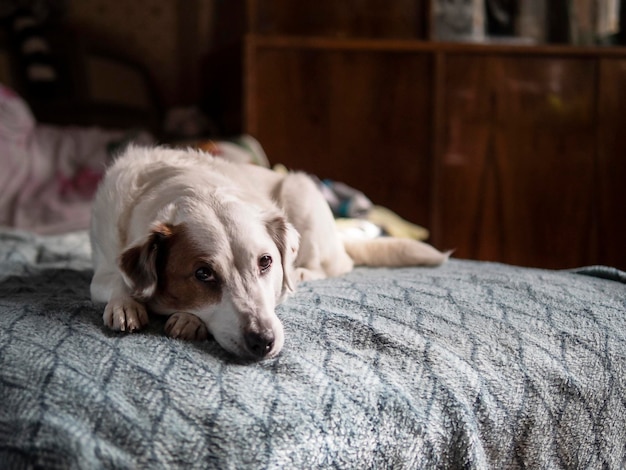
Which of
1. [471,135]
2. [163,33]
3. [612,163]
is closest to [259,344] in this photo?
[471,135]

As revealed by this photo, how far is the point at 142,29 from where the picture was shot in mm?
3967

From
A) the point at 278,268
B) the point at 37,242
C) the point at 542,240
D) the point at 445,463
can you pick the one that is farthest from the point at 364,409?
the point at 542,240

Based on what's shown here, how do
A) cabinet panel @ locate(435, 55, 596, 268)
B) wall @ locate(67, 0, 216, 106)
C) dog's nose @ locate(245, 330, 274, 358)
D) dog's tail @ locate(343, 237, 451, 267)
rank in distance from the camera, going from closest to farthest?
dog's nose @ locate(245, 330, 274, 358), dog's tail @ locate(343, 237, 451, 267), cabinet panel @ locate(435, 55, 596, 268), wall @ locate(67, 0, 216, 106)

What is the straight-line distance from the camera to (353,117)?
3291mm

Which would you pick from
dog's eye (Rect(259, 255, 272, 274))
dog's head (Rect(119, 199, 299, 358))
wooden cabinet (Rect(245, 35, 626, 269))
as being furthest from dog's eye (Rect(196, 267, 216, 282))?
wooden cabinet (Rect(245, 35, 626, 269))

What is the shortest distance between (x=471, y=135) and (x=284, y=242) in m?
2.16

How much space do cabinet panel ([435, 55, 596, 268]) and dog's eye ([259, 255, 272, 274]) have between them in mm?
2145

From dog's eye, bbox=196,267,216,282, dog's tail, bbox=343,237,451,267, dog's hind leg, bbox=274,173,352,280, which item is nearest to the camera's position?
dog's eye, bbox=196,267,216,282

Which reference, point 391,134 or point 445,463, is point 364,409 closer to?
point 445,463

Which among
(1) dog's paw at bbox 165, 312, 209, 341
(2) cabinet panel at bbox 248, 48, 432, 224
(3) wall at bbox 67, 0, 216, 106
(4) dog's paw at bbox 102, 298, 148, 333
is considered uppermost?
(3) wall at bbox 67, 0, 216, 106

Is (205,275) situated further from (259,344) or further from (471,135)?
(471,135)

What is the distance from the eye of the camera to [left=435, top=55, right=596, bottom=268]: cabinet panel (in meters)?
3.33

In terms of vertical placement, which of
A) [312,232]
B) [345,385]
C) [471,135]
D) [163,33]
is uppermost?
[163,33]

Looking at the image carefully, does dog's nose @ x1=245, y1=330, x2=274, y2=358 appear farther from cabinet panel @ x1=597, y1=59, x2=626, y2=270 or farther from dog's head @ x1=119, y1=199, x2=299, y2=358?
cabinet panel @ x1=597, y1=59, x2=626, y2=270
